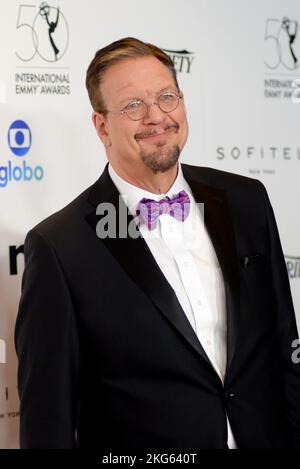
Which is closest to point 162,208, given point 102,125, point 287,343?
point 102,125

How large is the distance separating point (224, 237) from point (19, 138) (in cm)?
76

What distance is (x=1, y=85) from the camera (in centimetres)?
261

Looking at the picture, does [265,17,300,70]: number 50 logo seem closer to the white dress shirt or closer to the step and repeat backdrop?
the step and repeat backdrop

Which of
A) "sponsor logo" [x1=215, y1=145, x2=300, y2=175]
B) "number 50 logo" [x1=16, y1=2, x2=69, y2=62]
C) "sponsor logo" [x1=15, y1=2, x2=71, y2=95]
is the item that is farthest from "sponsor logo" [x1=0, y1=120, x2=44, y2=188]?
"sponsor logo" [x1=215, y1=145, x2=300, y2=175]

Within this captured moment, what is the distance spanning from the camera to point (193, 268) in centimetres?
232

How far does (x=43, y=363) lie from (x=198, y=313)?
1.48 feet

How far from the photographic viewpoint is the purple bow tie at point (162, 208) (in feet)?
7.61

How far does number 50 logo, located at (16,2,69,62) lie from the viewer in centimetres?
263

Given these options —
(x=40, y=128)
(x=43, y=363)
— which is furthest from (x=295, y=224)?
(x=43, y=363)

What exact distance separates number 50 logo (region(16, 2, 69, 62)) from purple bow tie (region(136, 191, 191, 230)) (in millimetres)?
676

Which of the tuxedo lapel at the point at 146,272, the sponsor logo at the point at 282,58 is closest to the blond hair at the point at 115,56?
the tuxedo lapel at the point at 146,272

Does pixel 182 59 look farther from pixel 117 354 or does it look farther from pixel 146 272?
pixel 117 354

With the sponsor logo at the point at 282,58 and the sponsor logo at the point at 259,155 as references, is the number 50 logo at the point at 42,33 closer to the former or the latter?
the sponsor logo at the point at 259,155

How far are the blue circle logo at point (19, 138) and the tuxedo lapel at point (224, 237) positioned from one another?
525mm
